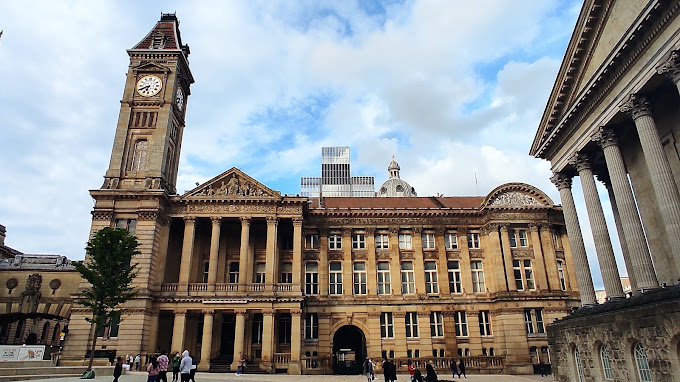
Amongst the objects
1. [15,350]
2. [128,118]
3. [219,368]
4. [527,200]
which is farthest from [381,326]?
[128,118]

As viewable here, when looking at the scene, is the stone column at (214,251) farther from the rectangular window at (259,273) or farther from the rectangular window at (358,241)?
the rectangular window at (358,241)

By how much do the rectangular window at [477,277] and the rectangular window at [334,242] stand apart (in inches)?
549

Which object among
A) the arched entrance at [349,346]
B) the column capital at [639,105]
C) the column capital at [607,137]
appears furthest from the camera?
the arched entrance at [349,346]

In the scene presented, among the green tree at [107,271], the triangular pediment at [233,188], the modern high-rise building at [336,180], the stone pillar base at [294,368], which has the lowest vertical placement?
the stone pillar base at [294,368]

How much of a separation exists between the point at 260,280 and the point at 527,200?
28.9 metres

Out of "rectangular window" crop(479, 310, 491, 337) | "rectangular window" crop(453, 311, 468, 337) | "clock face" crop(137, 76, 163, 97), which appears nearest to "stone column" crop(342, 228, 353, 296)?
"rectangular window" crop(453, 311, 468, 337)

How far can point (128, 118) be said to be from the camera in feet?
142

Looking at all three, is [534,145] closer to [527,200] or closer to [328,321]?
[527,200]

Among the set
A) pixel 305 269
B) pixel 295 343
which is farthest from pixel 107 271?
pixel 305 269

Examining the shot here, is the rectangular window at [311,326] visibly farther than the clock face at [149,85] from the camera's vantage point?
No

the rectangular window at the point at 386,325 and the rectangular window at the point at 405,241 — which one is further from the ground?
the rectangular window at the point at 405,241

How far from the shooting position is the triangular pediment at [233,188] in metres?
41.1

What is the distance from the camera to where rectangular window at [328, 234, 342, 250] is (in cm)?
4479

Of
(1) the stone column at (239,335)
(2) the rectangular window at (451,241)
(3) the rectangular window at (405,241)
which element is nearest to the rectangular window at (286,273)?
(1) the stone column at (239,335)
